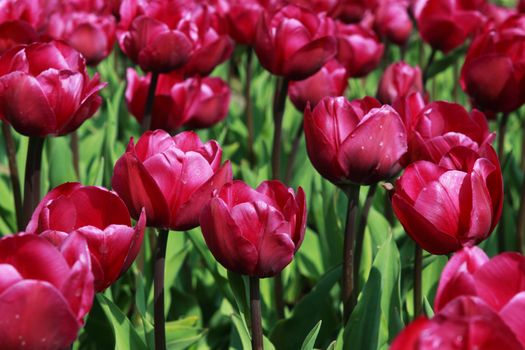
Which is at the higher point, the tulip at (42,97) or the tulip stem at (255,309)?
the tulip at (42,97)

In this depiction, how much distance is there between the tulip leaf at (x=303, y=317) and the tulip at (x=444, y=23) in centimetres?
107

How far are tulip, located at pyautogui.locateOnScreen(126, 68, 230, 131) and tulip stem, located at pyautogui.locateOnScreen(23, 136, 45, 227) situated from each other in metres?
0.53

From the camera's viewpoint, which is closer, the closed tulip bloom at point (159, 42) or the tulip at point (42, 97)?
the tulip at point (42, 97)

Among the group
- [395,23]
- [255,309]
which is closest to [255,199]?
[255,309]

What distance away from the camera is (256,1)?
247cm

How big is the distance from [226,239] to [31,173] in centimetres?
51

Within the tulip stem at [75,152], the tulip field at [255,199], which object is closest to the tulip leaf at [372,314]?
the tulip field at [255,199]

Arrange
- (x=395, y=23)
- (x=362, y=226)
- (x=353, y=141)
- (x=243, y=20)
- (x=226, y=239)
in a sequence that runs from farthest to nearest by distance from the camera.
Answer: (x=395, y=23) < (x=243, y=20) < (x=362, y=226) < (x=353, y=141) < (x=226, y=239)

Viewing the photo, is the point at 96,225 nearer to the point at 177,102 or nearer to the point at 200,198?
the point at 200,198

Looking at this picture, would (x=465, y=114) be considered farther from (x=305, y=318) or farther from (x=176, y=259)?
(x=176, y=259)

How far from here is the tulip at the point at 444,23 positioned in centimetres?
237

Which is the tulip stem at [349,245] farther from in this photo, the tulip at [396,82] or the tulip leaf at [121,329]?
the tulip at [396,82]

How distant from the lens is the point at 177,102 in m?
1.94

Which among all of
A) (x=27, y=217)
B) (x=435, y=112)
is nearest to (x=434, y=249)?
(x=435, y=112)
